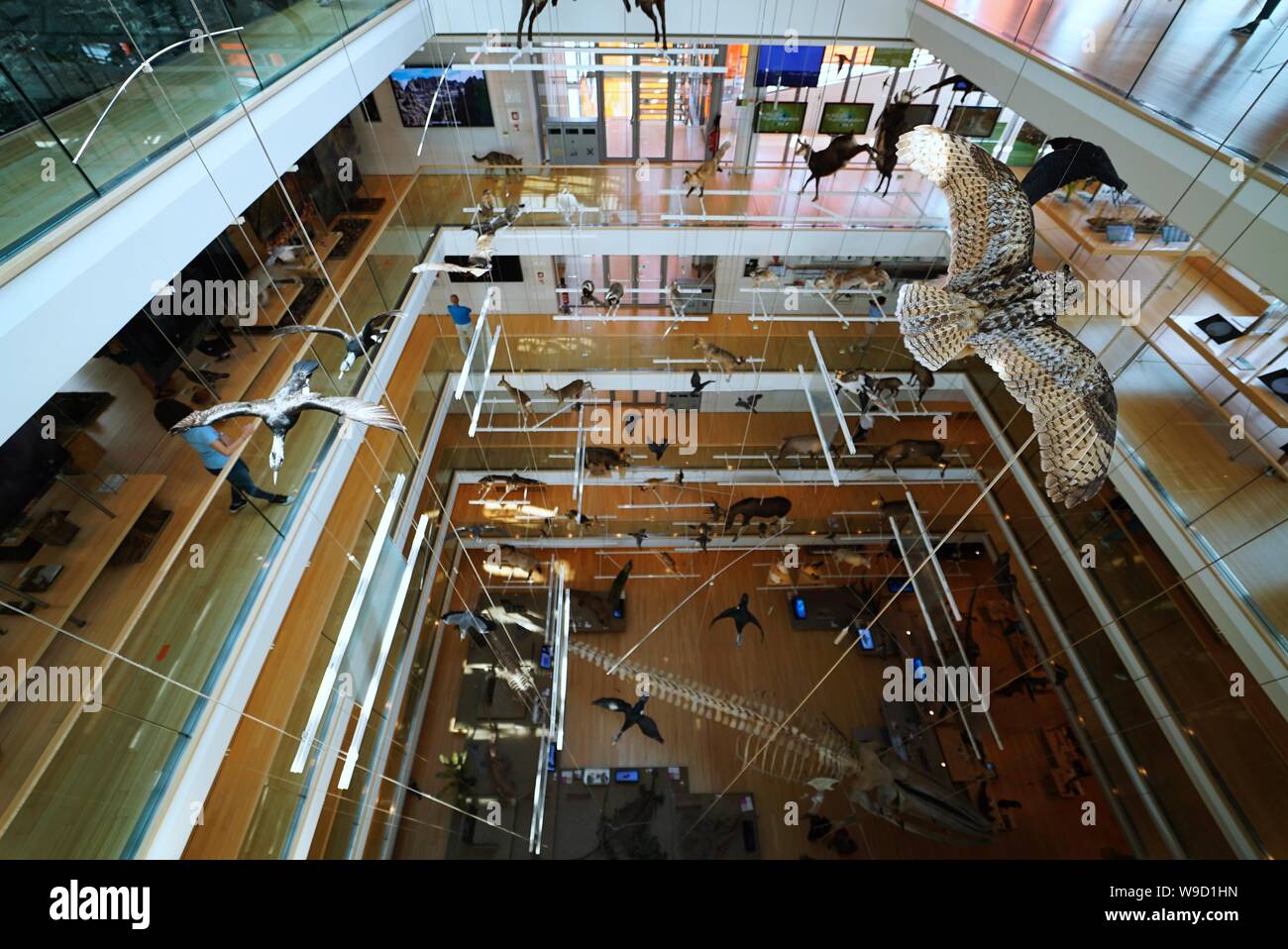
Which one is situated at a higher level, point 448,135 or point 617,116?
point 617,116

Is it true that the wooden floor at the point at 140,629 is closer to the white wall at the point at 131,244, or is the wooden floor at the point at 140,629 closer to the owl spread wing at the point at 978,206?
the white wall at the point at 131,244

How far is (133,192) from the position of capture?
2881 millimetres

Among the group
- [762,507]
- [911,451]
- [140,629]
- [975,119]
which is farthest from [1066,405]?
[975,119]

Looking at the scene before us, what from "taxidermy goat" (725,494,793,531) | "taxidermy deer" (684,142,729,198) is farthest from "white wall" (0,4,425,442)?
"taxidermy goat" (725,494,793,531)

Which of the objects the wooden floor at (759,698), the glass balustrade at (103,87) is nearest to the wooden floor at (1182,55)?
the glass balustrade at (103,87)

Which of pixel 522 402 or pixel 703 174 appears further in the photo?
pixel 703 174

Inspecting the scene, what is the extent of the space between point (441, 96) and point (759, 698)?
9.36m

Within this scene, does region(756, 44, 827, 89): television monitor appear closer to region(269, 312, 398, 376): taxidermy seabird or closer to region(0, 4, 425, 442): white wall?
region(0, 4, 425, 442): white wall

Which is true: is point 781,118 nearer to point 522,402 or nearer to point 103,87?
point 522,402

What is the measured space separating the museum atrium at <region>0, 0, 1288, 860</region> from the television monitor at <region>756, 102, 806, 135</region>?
81 mm

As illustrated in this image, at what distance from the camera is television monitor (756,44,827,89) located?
7.37m

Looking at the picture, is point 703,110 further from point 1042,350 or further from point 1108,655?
point 1108,655

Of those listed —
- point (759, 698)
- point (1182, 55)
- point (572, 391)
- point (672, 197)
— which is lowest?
point (759, 698)

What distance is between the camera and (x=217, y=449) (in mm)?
3535
